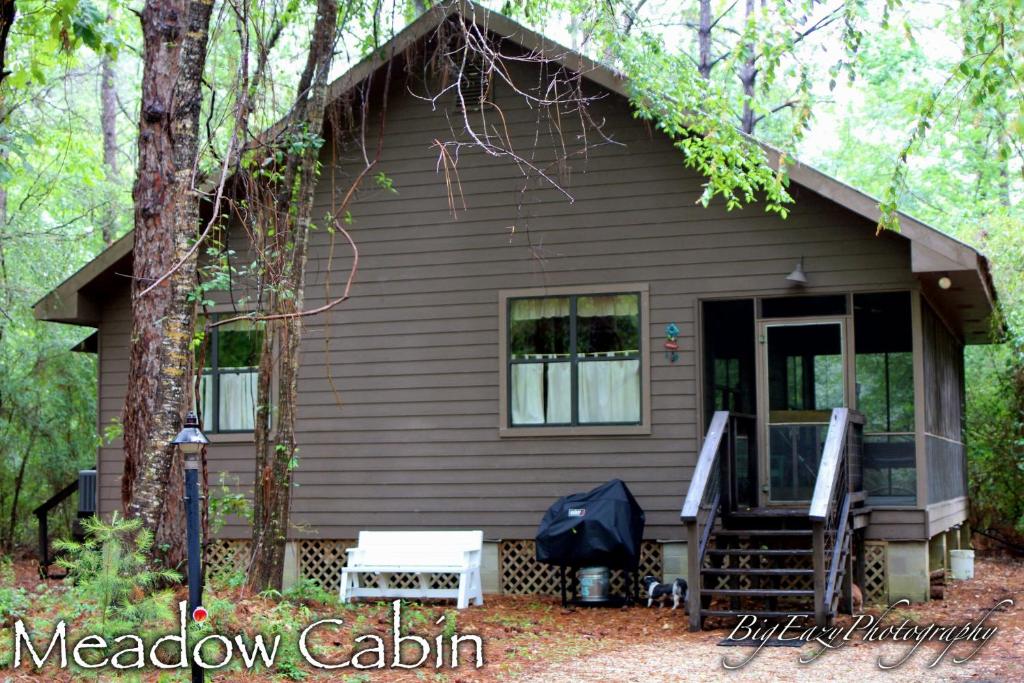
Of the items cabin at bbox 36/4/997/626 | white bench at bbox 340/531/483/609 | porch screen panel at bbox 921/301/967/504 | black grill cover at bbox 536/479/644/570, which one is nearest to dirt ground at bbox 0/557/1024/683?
white bench at bbox 340/531/483/609

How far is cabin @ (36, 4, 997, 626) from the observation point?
11023 millimetres

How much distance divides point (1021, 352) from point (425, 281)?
26.6 feet

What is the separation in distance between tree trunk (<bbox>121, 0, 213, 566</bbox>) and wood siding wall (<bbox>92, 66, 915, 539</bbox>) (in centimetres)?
365

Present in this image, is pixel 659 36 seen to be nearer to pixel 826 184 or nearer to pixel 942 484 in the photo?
pixel 826 184

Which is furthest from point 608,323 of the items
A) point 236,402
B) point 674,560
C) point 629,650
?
point 236,402

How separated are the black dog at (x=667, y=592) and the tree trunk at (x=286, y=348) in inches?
133

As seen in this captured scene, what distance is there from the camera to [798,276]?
11031 mm

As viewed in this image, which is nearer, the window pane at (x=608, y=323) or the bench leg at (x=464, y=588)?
the bench leg at (x=464, y=588)

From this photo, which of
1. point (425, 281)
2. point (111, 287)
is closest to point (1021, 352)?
point (425, 281)

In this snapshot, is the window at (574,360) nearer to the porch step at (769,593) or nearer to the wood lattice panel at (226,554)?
the porch step at (769,593)

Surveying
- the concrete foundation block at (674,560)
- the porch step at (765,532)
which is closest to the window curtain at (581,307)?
the concrete foundation block at (674,560)

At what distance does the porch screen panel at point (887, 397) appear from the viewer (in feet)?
36.4

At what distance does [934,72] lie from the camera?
25422 mm

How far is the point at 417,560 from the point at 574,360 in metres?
2.49
